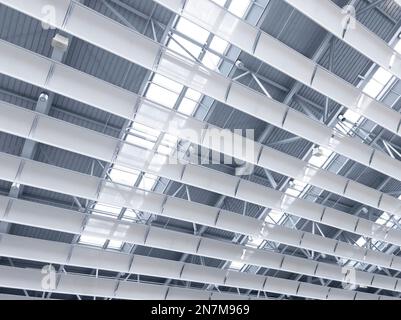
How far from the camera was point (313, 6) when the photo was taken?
985 cm

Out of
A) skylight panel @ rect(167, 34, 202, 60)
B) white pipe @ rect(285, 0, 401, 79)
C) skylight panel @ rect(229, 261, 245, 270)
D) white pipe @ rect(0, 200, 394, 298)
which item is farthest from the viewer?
skylight panel @ rect(229, 261, 245, 270)

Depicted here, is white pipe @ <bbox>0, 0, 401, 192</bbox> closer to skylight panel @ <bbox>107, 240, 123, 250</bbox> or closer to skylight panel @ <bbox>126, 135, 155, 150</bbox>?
skylight panel @ <bbox>126, 135, 155, 150</bbox>

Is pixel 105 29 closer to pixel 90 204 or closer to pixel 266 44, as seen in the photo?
pixel 266 44

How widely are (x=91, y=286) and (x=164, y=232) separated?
4844 millimetres

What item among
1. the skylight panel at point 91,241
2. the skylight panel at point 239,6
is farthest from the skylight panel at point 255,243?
the skylight panel at point 239,6

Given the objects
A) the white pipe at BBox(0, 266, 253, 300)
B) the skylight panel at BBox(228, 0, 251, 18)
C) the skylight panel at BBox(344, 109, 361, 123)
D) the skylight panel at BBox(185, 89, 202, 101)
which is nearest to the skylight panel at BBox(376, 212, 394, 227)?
the skylight panel at BBox(344, 109, 361, 123)

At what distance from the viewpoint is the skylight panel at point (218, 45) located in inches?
498

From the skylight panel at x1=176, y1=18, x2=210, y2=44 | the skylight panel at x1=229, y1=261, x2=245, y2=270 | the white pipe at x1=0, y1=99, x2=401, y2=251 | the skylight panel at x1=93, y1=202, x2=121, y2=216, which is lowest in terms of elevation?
the white pipe at x1=0, y1=99, x2=401, y2=251

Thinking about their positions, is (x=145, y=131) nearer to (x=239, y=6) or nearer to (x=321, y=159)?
(x=239, y=6)

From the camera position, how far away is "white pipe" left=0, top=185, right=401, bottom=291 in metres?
13.8

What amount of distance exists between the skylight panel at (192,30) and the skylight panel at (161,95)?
7.16 feet

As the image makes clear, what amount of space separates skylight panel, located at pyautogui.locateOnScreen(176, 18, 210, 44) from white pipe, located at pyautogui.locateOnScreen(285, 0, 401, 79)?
140 inches

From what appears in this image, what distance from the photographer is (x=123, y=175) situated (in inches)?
621
